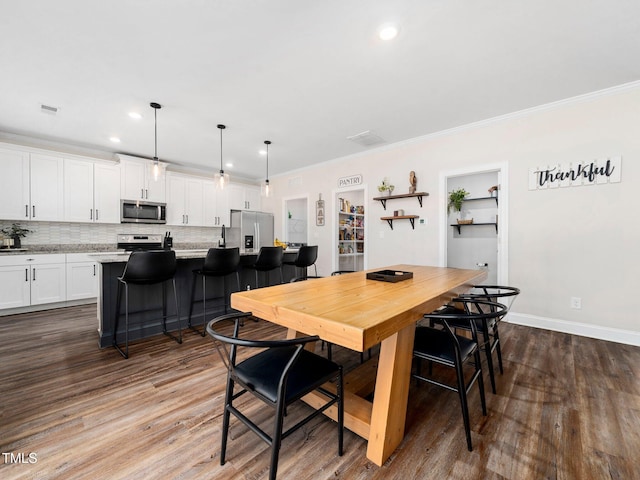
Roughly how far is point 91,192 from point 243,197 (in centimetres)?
281

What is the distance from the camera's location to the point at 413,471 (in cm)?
128

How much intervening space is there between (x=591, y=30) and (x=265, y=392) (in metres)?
3.23

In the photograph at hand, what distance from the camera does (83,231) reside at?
185 inches

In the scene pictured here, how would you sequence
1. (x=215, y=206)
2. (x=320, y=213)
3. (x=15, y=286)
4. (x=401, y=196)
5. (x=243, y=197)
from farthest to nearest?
(x=243, y=197), (x=215, y=206), (x=320, y=213), (x=401, y=196), (x=15, y=286)

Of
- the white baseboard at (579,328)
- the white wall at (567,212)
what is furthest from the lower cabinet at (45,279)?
the white baseboard at (579,328)

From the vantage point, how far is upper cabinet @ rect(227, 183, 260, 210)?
6.31 meters

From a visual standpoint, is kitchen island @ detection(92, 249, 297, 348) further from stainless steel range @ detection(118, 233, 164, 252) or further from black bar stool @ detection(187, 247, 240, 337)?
stainless steel range @ detection(118, 233, 164, 252)

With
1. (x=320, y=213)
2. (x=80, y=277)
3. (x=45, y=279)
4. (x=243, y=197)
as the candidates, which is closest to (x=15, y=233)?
(x=45, y=279)

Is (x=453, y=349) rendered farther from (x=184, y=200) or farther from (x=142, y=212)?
(x=184, y=200)

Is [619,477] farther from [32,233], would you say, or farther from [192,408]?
[32,233]

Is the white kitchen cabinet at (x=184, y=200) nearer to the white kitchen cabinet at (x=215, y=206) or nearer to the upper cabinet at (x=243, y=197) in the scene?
the white kitchen cabinet at (x=215, y=206)

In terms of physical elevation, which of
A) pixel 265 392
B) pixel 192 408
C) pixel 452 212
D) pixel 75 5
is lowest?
pixel 192 408

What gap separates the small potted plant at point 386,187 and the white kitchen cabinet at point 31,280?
505 cm

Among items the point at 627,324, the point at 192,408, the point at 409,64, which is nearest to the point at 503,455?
the point at 192,408
